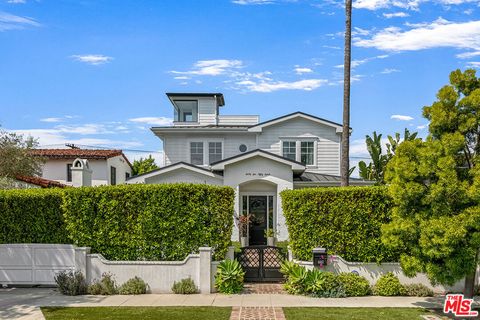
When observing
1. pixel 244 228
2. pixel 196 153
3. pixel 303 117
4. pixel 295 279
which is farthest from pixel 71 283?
pixel 303 117

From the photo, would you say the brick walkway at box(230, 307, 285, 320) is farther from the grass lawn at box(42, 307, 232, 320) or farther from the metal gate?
the metal gate

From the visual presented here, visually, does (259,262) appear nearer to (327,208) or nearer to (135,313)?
(327,208)

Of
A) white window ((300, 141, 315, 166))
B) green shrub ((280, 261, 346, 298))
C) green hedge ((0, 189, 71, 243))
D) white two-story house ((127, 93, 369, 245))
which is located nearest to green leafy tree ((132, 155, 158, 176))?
white two-story house ((127, 93, 369, 245))

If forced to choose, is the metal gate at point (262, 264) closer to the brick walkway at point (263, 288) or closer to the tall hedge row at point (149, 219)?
the brick walkway at point (263, 288)

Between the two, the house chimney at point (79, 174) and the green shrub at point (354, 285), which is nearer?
the green shrub at point (354, 285)

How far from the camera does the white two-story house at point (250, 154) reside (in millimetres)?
22172

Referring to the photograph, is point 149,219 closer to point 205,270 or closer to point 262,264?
point 205,270

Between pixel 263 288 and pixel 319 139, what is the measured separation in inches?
600

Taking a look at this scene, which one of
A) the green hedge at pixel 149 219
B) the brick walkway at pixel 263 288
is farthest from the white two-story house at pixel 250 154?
the green hedge at pixel 149 219

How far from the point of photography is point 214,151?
2778 centimetres

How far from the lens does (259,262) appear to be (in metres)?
14.4

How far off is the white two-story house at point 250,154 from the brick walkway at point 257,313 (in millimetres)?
10668

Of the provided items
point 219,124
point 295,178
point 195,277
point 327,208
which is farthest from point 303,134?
point 195,277

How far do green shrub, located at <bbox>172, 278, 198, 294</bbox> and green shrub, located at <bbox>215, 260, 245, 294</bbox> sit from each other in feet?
2.45
